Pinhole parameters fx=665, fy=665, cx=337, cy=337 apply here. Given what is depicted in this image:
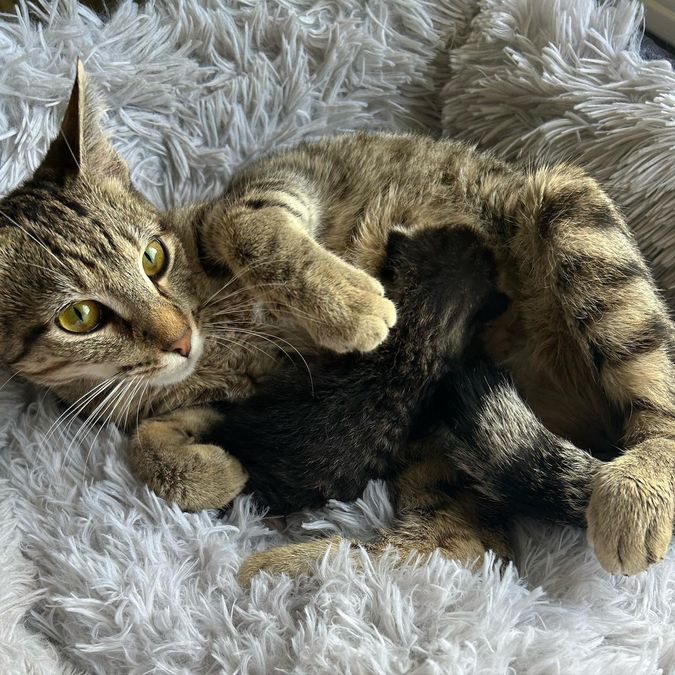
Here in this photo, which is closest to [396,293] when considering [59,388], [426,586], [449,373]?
[449,373]

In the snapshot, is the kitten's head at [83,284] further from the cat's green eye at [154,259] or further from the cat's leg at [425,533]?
the cat's leg at [425,533]

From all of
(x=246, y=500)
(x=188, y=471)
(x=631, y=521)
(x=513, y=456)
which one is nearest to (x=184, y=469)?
(x=188, y=471)

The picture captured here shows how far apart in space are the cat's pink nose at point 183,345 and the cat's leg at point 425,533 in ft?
1.01

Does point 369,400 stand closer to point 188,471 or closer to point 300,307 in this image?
point 300,307

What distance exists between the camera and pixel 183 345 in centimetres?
96

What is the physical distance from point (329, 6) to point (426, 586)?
117 cm

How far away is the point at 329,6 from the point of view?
4.63 feet

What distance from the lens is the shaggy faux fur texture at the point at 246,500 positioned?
2.68ft

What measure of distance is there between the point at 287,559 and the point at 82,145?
2.19 feet

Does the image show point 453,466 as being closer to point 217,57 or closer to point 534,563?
point 534,563

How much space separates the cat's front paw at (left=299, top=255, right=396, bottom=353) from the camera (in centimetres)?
90

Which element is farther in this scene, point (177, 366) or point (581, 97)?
point (581, 97)

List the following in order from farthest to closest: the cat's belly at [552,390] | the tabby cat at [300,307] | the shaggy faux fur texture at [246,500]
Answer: the cat's belly at [552,390] → the tabby cat at [300,307] → the shaggy faux fur texture at [246,500]

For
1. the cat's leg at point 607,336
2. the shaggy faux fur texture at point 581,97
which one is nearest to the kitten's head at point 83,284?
the cat's leg at point 607,336
